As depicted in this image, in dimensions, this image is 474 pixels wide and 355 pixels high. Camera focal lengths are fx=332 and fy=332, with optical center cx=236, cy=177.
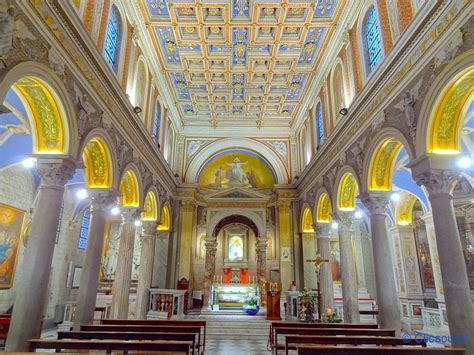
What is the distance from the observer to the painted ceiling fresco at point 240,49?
1242cm

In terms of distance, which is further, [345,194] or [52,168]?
[345,194]

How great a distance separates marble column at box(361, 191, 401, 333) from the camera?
29.5 feet

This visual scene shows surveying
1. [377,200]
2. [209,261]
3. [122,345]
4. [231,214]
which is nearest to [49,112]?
[122,345]

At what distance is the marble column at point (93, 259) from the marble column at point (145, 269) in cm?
546

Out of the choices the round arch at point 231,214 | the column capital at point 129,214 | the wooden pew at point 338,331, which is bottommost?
the wooden pew at point 338,331

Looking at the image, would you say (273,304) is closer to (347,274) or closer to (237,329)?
(237,329)

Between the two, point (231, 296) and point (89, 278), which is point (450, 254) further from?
point (231, 296)

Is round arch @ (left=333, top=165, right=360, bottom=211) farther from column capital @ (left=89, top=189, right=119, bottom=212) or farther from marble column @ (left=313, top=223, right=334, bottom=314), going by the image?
column capital @ (left=89, top=189, right=119, bottom=212)

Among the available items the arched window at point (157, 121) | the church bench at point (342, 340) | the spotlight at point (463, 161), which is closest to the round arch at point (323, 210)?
the spotlight at point (463, 161)

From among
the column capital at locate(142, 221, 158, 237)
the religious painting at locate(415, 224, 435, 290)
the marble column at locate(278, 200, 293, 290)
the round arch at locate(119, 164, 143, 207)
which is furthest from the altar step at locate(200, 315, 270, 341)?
the religious painting at locate(415, 224, 435, 290)

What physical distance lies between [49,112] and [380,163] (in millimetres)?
8886

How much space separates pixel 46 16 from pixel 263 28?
8.84 m

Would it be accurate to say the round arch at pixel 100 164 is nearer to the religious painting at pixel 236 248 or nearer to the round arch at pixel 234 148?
the round arch at pixel 234 148

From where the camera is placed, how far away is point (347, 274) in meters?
12.3
